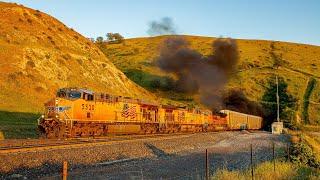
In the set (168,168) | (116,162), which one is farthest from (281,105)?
(168,168)

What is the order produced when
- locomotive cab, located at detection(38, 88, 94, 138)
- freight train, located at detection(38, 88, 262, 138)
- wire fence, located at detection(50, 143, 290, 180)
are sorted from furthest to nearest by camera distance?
freight train, located at detection(38, 88, 262, 138), locomotive cab, located at detection(38, 88, 94, 138), wire fence, located at detection(50, 143, 290, 180)

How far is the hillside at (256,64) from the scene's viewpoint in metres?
96.3

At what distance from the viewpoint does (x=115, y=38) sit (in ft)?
489

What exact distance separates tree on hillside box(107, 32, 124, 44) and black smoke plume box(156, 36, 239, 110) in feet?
208

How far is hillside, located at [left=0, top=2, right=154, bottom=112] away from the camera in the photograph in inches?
1934

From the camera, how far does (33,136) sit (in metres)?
31.9

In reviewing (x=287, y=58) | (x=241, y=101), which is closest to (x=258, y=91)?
(x=241, y=101)

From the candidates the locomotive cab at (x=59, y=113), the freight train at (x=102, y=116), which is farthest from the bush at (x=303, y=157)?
the locomotive cab at (x=59, y=113)

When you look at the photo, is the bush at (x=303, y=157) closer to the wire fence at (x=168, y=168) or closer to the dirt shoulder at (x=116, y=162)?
the wire fence at (x=168, y=168)

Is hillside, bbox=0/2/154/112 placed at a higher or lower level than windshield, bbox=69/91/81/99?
higher

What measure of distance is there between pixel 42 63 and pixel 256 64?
7213 cm

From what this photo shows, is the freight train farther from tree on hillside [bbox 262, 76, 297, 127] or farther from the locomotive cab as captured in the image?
tree on hillside [bbox 262, 76, 297, 127]

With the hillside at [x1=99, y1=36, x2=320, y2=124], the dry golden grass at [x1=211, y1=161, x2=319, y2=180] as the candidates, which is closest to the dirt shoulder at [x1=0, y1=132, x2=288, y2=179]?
the dry golden grass at [x1=211, y1=161, x2=319, y2=180]

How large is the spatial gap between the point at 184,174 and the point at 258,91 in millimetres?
85067
